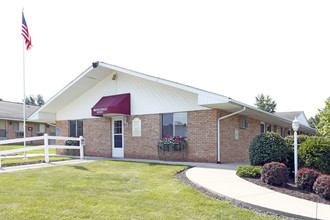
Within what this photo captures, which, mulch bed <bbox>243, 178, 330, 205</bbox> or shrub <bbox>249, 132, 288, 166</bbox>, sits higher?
shrub <bbox>249, 132, 288, 166</bbox>

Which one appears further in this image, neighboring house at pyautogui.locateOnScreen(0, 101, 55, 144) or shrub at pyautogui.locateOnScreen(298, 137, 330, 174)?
neighboring house at pyautogui.locateOnScreen(0, 101, 55, 144)

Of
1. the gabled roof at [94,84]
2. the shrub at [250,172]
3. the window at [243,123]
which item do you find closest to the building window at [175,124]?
the gabled roof at [94,84]

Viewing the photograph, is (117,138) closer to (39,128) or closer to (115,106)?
(115,106)

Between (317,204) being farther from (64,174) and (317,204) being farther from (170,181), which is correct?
(64,174)

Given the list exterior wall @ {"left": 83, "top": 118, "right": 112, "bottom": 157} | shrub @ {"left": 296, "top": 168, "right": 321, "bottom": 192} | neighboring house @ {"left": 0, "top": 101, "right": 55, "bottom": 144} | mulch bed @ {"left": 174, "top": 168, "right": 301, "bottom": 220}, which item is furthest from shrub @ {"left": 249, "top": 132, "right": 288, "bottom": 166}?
neighboring house @ {"left": 0, "top": 101, "right": 55, "bottom": 144}

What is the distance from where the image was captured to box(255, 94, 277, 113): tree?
201 ft

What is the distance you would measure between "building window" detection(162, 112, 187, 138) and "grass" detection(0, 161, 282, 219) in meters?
5.16

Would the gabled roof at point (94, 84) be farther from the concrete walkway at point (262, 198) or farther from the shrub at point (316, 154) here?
the concrete walkway at point (262, 198)

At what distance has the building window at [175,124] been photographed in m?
12.6

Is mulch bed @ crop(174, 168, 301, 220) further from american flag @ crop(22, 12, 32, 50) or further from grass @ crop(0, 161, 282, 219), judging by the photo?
american flag @ crop(22, 12, 32, 50)

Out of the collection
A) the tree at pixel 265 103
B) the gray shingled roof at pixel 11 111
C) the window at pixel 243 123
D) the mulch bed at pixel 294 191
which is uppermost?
the tree at pixel 265 103

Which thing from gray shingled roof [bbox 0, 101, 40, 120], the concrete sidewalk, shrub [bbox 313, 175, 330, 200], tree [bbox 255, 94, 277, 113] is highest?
tree [bbox 255, 94, 277, 113]

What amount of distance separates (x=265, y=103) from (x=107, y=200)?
62.1m

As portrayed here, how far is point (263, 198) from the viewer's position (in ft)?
18.0
